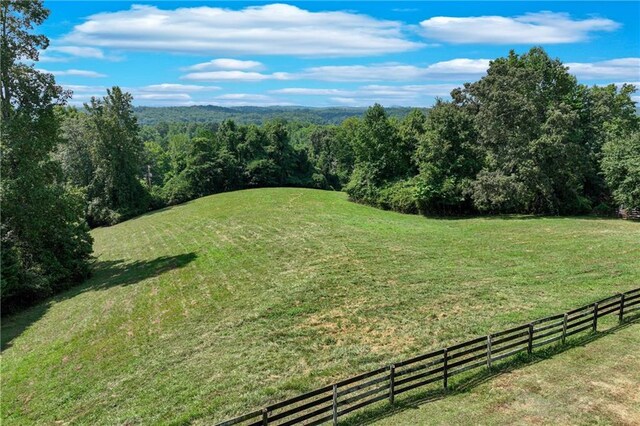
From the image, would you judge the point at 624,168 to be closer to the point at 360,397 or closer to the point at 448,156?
the point at 448,156

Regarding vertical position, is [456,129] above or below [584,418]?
above

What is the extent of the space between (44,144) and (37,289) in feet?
33.2

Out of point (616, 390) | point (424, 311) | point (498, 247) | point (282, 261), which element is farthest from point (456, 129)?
point (616, 390)

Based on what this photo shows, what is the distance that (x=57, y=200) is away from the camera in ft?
95.4

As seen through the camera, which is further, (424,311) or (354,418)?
(424,311)

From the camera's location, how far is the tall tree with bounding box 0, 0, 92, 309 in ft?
88.2

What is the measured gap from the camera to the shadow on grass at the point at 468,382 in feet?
41.4

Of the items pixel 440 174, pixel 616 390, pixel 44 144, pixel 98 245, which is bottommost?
pixel 98 245

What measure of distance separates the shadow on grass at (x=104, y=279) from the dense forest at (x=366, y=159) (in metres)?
1.16

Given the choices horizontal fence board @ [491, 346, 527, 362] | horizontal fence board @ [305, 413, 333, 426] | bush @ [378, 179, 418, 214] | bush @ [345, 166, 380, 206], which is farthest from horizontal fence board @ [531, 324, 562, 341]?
bush @ [345, 166, 380, 206]

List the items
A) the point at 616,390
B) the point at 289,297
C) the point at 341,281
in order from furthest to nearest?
the point at 341,281 < the point at 289,297 < the point at 616,390

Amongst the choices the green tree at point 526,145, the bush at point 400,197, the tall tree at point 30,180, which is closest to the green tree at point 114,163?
the tall tree at point 30,180

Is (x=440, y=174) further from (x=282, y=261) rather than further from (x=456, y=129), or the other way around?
(x=282, y=261)

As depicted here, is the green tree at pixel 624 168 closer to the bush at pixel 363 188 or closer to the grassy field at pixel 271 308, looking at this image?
the grassy field at pixel 271 308
